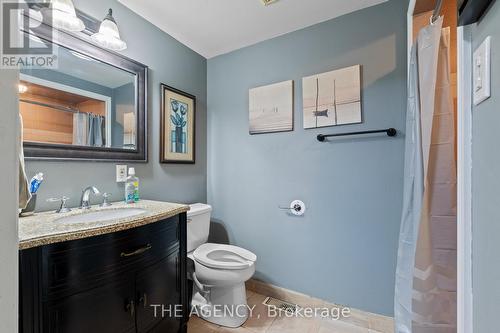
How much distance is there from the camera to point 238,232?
2.08 meters

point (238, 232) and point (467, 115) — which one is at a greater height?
point (467, 115)

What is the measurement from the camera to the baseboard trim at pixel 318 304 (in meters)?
1.48

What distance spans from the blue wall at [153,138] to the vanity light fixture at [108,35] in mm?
152

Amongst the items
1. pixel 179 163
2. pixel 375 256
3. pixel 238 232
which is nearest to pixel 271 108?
pixel 179 163

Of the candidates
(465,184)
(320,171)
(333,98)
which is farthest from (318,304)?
(333,98)

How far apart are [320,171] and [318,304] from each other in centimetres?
105

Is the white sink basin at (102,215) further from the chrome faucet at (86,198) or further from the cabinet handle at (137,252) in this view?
the cabinet handle at (137,252)

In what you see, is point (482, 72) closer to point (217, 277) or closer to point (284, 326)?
point (217, 277)

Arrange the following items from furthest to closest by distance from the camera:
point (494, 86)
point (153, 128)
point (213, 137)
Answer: point (213, 137)
point (153, 128)
point (494, 86)

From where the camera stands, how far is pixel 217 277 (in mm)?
1503

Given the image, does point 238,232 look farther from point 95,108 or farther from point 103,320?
point 95,108

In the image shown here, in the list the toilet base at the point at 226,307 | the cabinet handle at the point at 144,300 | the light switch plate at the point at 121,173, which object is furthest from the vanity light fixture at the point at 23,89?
the toilet base at the point at 226,307

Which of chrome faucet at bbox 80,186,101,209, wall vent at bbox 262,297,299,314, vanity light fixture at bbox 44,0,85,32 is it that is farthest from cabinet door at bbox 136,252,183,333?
vanity light fixture at bbox 44,0,85,32

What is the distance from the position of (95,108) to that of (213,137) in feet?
3.49
